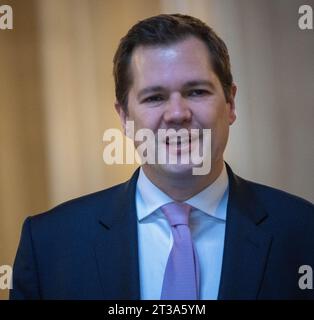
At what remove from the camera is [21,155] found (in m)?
1.10

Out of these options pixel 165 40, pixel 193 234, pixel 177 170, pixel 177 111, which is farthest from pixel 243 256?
pixel 165 40

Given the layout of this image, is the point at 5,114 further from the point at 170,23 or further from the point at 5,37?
the point at 170,23

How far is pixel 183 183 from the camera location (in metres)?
1.00

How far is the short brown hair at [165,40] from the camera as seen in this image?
98 cm

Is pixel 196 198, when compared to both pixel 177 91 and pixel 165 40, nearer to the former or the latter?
pixel 177 91

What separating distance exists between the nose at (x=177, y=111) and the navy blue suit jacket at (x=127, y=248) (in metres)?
0.17

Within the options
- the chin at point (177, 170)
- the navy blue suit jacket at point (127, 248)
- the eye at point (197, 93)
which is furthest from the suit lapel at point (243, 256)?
the eye at point (197, 93)

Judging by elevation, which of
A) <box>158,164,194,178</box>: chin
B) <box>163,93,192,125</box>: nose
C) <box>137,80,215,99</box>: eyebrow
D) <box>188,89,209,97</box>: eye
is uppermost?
<box>137,80,215,99</box>: eyebrow

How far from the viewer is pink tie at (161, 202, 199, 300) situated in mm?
962

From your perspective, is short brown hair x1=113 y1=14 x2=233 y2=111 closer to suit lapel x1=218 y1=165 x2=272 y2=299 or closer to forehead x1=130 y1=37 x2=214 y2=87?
forehead x1=130 y1=37 x2=214 y2=87

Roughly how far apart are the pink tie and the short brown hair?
287 millimetres

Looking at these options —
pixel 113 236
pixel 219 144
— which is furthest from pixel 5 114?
pixel 219 144

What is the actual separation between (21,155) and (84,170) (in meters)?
0.15

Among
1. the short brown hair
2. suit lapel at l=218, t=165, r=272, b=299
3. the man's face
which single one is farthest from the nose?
suit lapel at l=218, t=165, r=272, b=299
